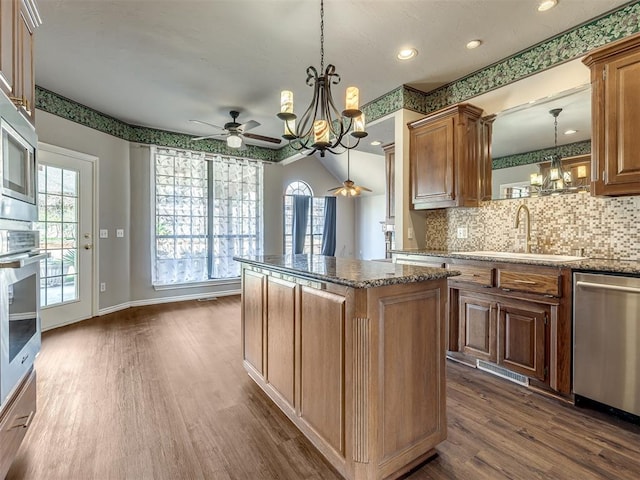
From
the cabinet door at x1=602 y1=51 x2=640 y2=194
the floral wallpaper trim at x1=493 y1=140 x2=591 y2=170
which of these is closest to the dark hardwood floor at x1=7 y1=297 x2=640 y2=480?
the cabinet door at x1=602 y1=51 x2=640 y2=194

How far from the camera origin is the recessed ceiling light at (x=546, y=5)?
2.20 m

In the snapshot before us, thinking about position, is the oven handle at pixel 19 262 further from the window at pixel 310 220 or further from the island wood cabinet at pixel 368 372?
the window at pixel 310 220

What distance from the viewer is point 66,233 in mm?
3961

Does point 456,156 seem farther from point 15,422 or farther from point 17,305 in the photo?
point 15,422

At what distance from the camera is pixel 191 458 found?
163 cm

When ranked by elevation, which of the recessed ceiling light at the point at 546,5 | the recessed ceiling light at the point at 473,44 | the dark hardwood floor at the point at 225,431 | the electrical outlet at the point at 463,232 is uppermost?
the recessed ceiling light at the point at 473,44

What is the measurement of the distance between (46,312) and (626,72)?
5.79m

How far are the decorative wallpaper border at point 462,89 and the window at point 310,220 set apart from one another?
6.33 feet

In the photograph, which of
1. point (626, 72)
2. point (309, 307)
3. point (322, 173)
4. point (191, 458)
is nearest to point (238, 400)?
point (191, 458)

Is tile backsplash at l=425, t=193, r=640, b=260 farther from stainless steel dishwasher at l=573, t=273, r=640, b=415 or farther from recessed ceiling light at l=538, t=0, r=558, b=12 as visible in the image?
recessed ceiling light at l=538, t=0, r=558, b=12

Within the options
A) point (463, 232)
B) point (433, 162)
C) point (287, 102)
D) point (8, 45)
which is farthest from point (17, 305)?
point (463, 232)

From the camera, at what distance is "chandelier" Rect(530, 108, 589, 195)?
99.3 inches

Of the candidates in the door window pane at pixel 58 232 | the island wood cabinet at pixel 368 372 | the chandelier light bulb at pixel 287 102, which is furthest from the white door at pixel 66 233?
the island wood cabinet at pixel 368 372

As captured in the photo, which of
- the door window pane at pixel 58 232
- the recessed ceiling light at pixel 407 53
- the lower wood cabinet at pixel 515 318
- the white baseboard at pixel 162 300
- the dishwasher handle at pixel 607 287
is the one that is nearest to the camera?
the dishwasher handle at pixel 607 287
